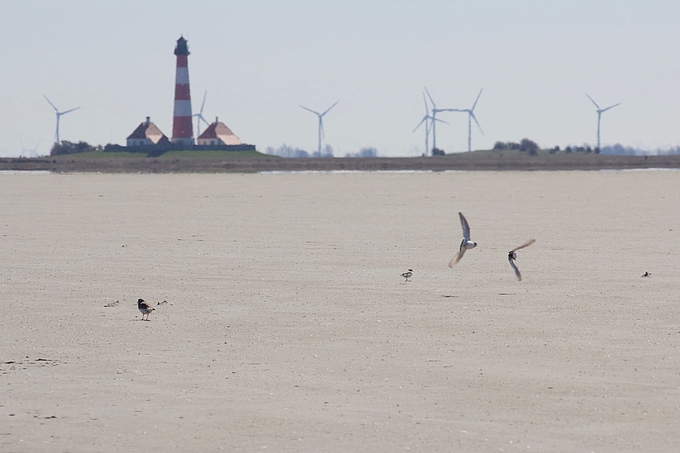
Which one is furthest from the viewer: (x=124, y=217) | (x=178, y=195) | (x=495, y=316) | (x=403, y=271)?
(x=178, y=195)

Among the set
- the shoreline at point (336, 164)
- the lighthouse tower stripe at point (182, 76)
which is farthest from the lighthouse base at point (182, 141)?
the lighthouse tower stripe at point (182, 76)

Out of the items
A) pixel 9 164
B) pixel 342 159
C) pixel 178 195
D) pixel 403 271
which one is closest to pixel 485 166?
pixel 342 159

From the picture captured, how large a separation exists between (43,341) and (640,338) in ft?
23.0

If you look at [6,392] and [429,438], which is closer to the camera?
[429,438]

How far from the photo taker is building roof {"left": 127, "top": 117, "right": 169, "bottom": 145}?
152 metres

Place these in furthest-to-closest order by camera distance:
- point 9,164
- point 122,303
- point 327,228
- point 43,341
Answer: point 9,164 → point 327,228 → point 122,303 → point 43,341

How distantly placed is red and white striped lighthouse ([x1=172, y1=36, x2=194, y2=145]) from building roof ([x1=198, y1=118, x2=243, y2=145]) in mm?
8827

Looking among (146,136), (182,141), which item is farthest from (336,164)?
(146,136)

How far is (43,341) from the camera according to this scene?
14.7 m

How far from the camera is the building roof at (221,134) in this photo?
498 ft

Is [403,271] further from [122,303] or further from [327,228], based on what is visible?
[327,228]

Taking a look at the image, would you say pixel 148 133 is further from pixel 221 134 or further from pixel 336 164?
pixel 336 164

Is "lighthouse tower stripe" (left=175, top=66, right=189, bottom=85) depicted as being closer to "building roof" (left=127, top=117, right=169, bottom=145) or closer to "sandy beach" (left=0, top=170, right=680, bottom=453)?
"building roof" (left=127, top=117, right=169, bottom=145)

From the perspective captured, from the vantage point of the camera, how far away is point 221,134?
153625mm
